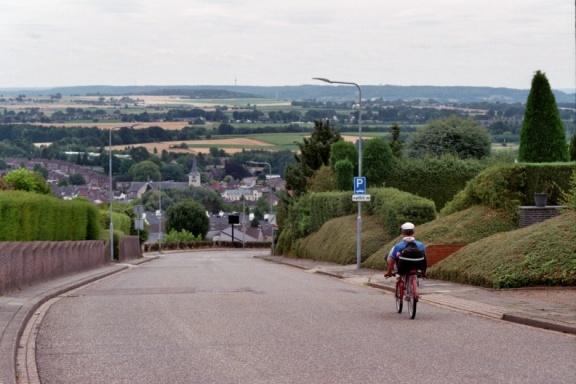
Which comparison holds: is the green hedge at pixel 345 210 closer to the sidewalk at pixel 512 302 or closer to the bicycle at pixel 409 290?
the sidewalk at pixel 512 302

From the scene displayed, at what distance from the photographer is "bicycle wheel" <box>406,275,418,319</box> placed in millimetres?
17953

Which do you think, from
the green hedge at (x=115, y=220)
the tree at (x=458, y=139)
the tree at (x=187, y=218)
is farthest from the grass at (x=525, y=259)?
the tree at (x=187, y=218)

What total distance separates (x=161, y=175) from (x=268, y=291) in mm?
158380

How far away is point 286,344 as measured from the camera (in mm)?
14312

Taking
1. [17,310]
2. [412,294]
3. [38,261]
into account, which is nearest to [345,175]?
[38,261]

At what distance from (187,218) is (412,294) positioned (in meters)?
121

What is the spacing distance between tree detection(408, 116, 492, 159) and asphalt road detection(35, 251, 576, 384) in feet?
169

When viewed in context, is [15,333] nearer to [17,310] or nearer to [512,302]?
[17,310]

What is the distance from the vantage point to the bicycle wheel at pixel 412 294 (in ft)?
58.9

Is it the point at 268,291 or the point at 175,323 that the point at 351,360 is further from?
the point at 268,291

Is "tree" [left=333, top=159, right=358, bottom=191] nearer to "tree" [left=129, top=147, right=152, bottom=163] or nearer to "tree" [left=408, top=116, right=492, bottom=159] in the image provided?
"tree" [left=408, top=116, right=492, bottom=159]

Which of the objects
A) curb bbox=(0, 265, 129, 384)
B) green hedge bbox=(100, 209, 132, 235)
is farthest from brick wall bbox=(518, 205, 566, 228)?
green hedge bbox=(100, 209, 132, 235)

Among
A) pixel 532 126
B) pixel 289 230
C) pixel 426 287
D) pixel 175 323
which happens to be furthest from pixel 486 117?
pixel 175 323

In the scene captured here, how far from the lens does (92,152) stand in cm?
17362
